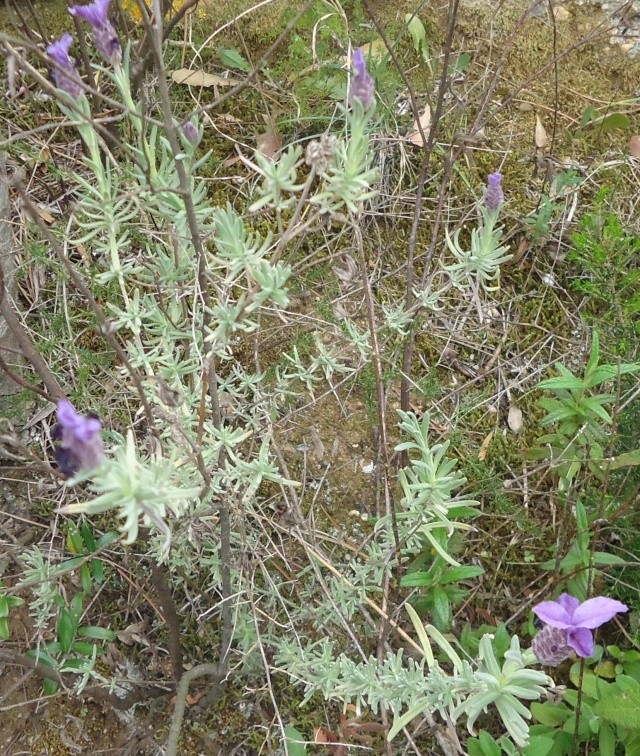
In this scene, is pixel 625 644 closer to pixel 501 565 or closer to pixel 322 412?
pixel 501 565

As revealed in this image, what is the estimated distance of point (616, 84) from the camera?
2.17 m

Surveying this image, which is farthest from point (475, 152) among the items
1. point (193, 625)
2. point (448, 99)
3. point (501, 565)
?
point (193, 625)

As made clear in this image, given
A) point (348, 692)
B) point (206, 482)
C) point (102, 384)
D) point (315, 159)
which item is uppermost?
point (315, 159)

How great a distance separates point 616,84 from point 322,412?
1.45 metres

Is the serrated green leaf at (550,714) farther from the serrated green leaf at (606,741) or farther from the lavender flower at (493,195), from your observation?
the lavender flower at (493,195)

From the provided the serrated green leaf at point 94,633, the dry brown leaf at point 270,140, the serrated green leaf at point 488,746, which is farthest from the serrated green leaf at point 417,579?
the dry brown leaf at point 270,140

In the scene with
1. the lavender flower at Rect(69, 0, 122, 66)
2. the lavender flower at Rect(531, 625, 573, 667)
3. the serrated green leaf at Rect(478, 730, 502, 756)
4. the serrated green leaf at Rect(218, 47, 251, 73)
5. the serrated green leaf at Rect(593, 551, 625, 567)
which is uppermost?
the lavender flower at Rect(69, 0, 122, 66)

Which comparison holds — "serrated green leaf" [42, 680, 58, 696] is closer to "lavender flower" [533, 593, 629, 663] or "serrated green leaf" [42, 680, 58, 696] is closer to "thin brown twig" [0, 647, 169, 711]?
"thin brown twig" [0, 647, 169, 711]

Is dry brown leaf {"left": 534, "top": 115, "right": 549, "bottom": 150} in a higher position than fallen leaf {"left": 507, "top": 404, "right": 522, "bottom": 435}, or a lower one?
higher

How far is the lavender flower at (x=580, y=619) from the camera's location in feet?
2.99

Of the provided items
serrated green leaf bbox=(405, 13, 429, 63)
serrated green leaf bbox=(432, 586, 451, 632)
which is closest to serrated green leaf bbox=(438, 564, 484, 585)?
serrated green leaf bbox=(432, 586, 451, 632)

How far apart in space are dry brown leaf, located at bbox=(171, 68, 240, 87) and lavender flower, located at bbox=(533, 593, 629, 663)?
1664 mm

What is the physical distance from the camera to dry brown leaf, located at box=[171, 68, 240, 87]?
196 centimetres

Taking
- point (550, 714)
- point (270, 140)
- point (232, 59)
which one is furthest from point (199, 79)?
point (550, 714)
